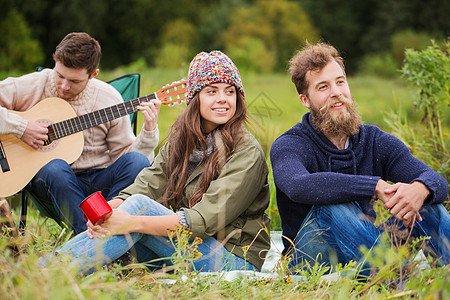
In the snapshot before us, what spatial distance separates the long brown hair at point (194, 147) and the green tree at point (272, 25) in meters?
27.4

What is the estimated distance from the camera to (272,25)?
31906 millimetres

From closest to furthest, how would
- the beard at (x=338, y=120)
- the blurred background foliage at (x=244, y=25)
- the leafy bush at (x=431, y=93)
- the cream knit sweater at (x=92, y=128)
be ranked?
the beard at (x=338, y=120)
the cream knit sweater at (x=92, y=128)
the leafy bush at (x=431, y=93)
the blurred background foliage at (x=244, y=25)

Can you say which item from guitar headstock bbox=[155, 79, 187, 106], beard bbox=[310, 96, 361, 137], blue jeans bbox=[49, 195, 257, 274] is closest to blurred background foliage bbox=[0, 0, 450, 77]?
guitar headstock bbox=[155, 79, 187, 106]

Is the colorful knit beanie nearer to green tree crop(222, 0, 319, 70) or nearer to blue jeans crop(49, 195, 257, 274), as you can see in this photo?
blue jeans crop(49, 195, 257, 274)

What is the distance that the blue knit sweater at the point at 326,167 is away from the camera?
241cm

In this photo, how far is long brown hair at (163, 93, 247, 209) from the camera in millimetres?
2717

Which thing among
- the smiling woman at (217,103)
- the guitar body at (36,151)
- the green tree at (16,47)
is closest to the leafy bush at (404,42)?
the green tree at (16,47)

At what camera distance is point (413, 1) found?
3025 centimetres

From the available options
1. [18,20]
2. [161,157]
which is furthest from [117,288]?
[18,20]

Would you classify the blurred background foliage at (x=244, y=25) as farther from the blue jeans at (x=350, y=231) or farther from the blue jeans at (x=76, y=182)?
the blue jeans at (x=350, y=231)

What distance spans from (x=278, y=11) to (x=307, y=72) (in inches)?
1194

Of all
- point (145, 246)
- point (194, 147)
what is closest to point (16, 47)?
point (194, 147)

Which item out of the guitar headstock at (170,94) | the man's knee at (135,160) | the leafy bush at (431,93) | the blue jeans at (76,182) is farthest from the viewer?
the leafy bush at (431,93)

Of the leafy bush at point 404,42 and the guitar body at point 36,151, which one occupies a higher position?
the leafy bush at point 404,42
